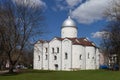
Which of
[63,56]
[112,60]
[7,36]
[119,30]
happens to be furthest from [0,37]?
[112,60]

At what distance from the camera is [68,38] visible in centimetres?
8619

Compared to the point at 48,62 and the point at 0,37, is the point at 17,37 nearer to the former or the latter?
the point at 0,37

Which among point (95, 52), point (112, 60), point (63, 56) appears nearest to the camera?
point (63, 56)

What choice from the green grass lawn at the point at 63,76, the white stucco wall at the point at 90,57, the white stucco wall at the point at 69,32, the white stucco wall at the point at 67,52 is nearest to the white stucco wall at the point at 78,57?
the white stucco wall at the point at 67,52

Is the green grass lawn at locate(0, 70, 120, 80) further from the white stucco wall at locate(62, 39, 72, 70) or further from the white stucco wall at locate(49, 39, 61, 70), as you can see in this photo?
the white stucco wall at locate(49, 39, 61, 70)

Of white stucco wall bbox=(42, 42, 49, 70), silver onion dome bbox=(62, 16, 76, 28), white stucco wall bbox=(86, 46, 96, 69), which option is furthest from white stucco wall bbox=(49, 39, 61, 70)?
white stucco wall bbox=(86, 46, 96, 69)

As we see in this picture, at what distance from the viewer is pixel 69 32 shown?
294 feet

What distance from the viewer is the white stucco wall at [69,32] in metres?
88.7

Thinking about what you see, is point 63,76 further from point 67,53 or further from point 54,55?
point 54,55

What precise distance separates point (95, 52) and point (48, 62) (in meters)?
16.4

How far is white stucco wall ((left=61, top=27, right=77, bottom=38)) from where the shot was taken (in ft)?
291

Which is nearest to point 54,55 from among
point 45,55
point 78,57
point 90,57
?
point 45,55

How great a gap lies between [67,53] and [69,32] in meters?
7.77

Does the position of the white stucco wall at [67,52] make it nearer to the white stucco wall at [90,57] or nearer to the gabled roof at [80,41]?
the gabled roof at [80,41]
